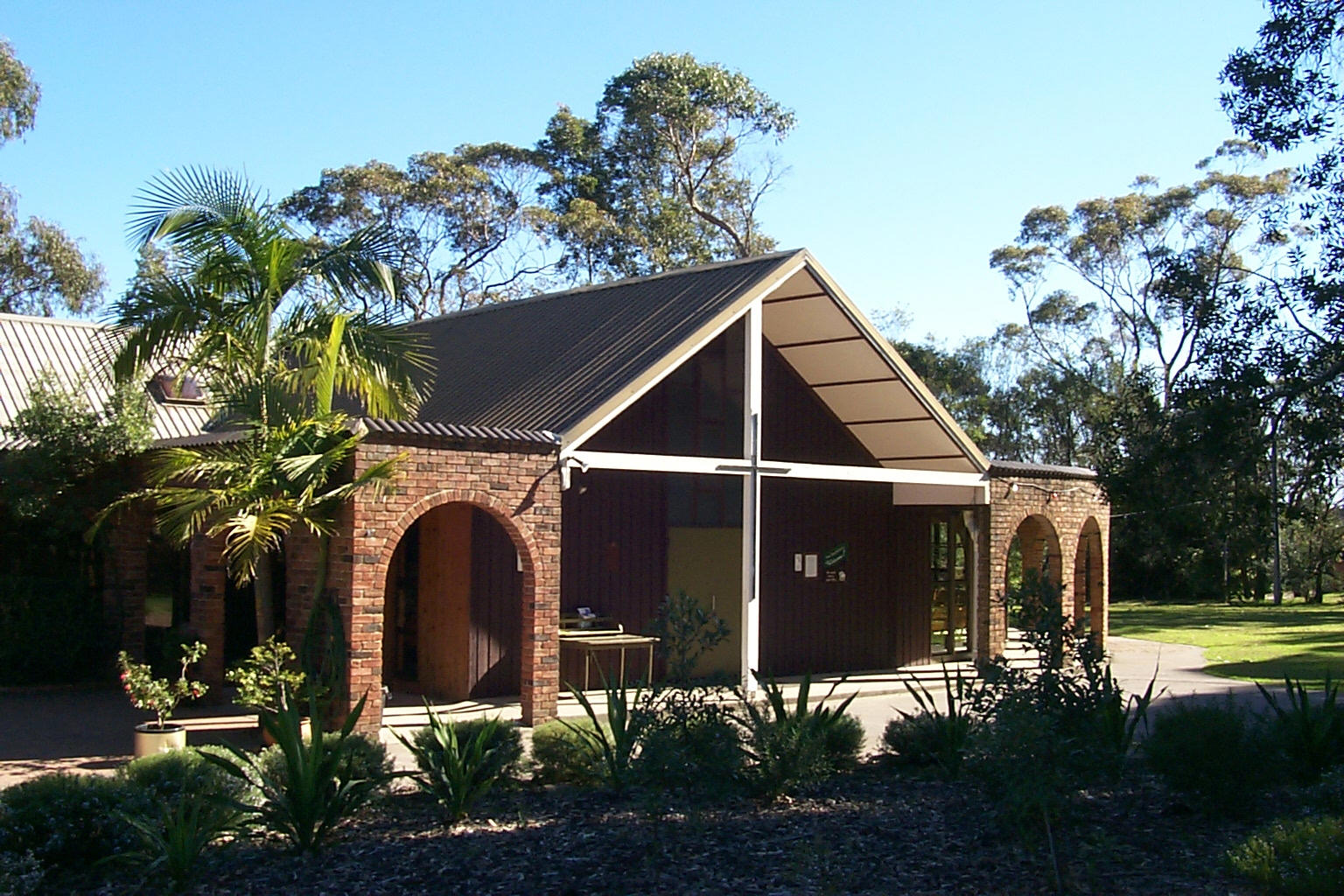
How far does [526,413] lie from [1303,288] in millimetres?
7746

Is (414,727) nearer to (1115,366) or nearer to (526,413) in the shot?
(526,413)

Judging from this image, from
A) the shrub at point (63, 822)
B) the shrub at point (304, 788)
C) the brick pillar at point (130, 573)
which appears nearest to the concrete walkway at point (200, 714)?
the brick pillar at point (130, 573)

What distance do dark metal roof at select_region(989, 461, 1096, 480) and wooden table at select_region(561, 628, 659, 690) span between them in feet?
18.6

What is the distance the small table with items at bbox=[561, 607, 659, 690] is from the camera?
47.4 feet

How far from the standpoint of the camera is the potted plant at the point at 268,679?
10516mm

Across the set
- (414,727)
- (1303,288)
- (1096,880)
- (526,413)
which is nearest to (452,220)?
(526,413)

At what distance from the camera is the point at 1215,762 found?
805 centimetres

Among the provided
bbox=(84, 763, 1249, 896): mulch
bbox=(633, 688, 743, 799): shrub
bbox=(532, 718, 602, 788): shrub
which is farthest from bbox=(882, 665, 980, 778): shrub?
bbox=(532, 718, 602, 788): shrub

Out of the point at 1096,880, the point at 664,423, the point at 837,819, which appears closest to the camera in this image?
the point at 1096,880

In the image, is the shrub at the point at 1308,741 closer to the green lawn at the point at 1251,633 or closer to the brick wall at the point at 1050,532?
the green lawn at the point at 1251,633

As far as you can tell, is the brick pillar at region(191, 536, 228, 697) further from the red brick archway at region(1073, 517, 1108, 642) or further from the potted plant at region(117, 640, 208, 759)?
the red brick archway at region(1073, 517, 1108, 642)

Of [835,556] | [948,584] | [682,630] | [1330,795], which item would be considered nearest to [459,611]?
[835,556]

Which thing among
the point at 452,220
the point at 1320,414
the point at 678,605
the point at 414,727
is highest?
the point at 452,220

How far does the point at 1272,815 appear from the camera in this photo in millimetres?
8203
